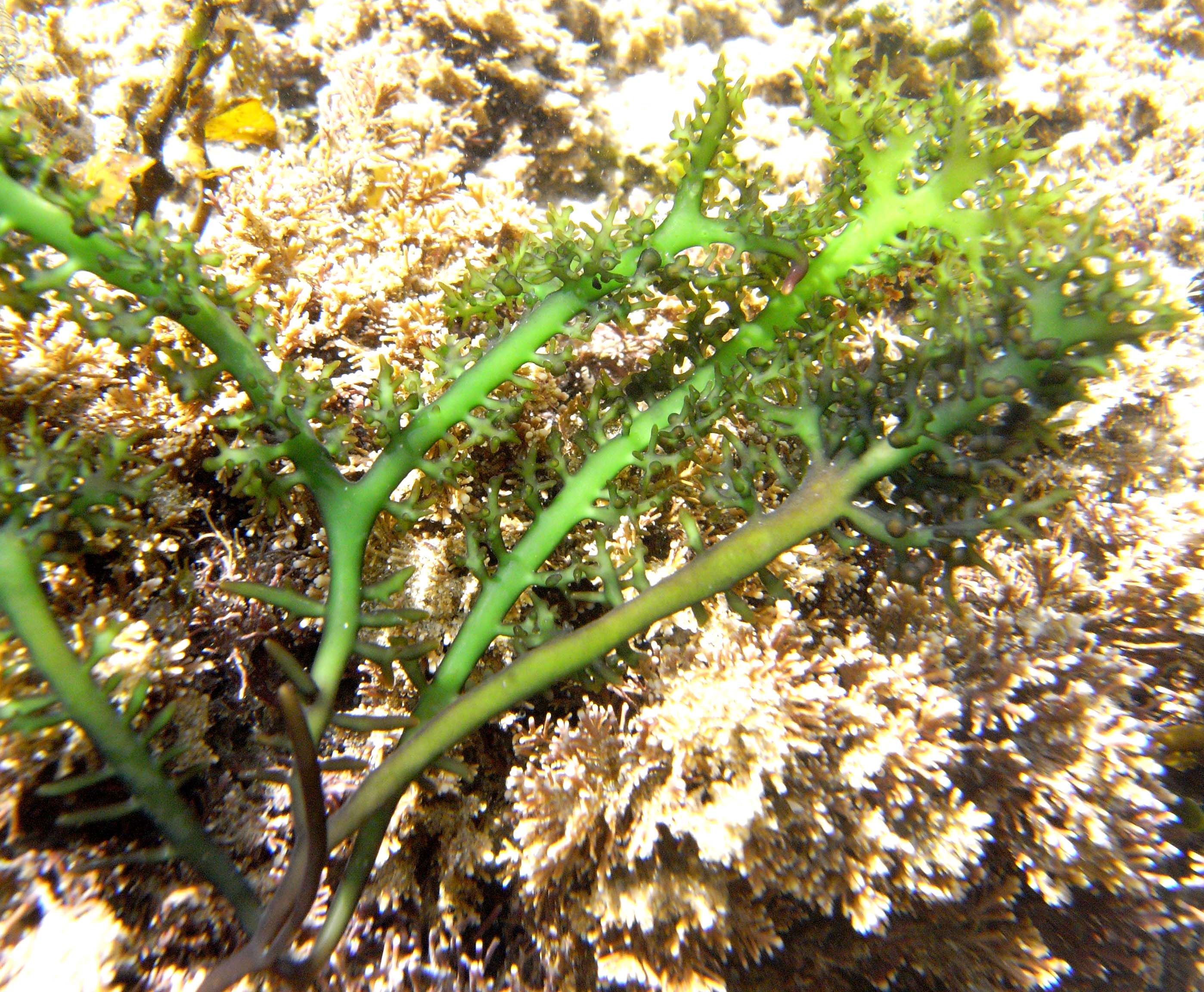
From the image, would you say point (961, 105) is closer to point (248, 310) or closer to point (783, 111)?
point (783, 111)

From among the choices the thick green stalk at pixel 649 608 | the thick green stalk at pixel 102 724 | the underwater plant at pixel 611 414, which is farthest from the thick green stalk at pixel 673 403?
the thick green stalk at pixel 102 724

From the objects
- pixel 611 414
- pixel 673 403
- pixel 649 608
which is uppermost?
pixel 673 403

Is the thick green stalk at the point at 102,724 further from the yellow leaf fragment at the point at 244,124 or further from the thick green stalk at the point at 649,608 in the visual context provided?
the yellow leaf fragment at the point at 244,124

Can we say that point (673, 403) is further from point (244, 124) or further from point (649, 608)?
point (244, 124)

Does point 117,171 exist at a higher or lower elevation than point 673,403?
lower

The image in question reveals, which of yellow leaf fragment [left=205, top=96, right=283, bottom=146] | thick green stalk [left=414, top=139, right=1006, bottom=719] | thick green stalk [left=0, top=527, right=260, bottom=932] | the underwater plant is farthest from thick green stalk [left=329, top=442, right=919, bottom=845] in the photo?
yellow leaf fragment [left=205, top=96, right=283, bottom=146]

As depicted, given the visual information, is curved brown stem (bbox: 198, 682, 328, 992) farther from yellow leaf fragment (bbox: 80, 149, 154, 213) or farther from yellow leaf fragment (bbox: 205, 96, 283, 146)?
→ yellow leaf fragment (bbox: 205, 96, 283, 146)

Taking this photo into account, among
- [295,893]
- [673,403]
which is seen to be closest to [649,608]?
[673,403]
